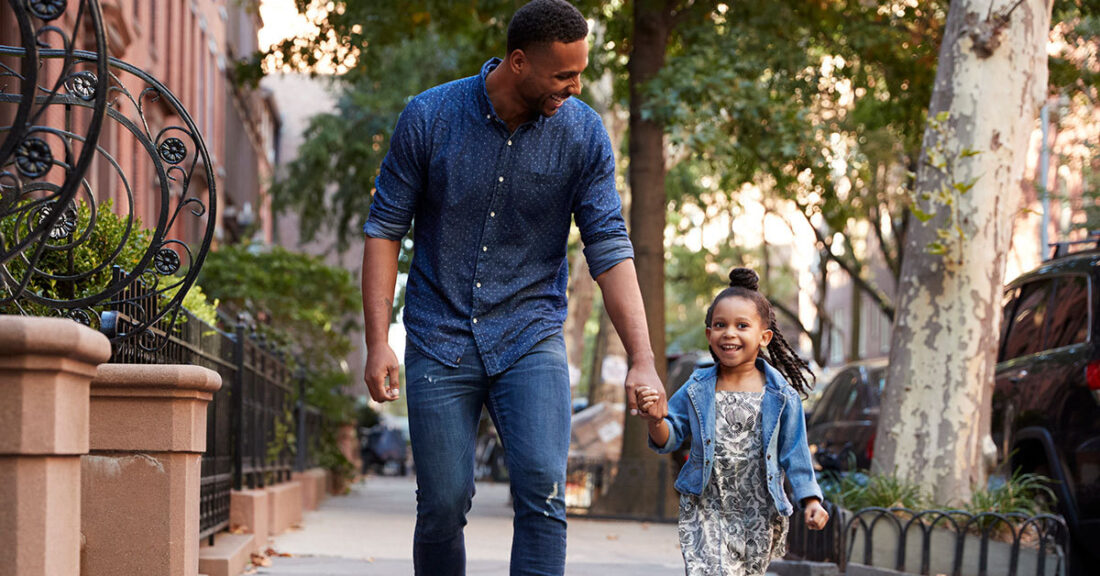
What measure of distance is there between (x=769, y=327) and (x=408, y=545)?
6.24 m

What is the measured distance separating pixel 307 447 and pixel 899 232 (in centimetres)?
1774

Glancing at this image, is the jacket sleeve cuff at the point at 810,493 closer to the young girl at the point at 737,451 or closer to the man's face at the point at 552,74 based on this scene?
the young girl at the point at 737,451

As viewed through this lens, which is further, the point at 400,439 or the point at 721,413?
the point at 400,439

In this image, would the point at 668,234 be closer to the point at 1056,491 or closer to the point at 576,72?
the point at 1056,491

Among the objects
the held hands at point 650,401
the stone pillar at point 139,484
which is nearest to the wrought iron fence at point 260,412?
the stone pillar at point 139,484

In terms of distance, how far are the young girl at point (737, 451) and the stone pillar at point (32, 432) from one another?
2154mm

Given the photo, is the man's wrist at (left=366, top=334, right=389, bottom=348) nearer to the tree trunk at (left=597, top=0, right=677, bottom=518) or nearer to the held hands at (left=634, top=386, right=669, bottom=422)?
the held hands at (left=634, top=386, right=669, bottom=422)

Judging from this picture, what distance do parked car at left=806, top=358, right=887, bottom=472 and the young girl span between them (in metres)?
7.62

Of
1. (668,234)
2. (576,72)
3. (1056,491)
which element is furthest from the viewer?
(668,234)

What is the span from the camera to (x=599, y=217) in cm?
435

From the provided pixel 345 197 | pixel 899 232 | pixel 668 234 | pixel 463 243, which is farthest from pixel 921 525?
pixel 668 234

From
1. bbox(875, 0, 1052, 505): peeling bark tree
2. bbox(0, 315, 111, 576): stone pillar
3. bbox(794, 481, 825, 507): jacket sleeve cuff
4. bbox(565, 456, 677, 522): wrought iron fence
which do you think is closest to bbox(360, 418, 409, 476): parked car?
bbox(565, 456, 677, 522): wrought iron fence

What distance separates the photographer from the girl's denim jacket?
16.3 ft

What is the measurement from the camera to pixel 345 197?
27938 millimetres
